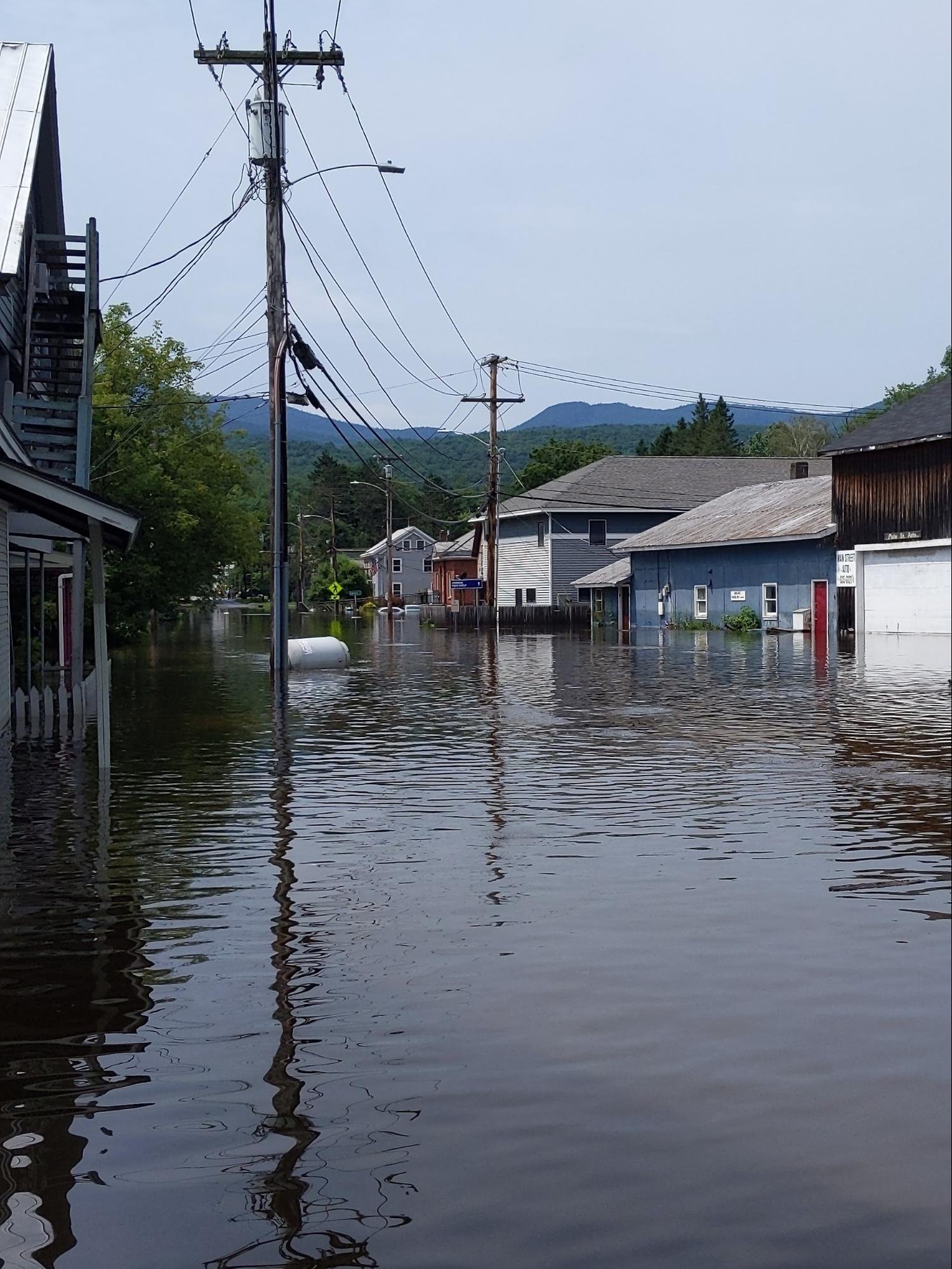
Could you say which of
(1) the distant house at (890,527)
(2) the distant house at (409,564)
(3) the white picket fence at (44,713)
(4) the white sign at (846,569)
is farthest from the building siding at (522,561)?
(3) the white picket fence at (44,713)

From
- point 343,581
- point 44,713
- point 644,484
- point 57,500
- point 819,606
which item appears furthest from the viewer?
point 343,581

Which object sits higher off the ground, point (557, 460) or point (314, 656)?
point (557, 460)

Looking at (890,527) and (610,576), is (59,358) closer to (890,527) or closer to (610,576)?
(890,527)

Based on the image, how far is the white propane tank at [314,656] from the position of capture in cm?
3734

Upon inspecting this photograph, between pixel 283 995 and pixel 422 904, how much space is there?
2144 mm

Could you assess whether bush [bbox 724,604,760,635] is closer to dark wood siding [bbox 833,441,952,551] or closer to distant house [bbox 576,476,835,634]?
distant house [bbox 576,476,835,634]

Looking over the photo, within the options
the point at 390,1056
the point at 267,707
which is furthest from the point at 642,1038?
the point at 267,707

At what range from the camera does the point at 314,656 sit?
1479 inches

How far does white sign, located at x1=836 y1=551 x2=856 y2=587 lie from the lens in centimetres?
4906

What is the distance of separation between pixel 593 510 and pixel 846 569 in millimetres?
27754

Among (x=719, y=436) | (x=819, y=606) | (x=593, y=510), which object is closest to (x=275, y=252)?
(x=819, y=606)

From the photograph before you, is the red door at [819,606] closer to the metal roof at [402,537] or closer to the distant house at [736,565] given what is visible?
the distant house at [736,565]

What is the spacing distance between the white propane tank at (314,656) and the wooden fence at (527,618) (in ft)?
99.0

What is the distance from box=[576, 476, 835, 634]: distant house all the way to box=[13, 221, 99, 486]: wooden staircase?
99.4ft
